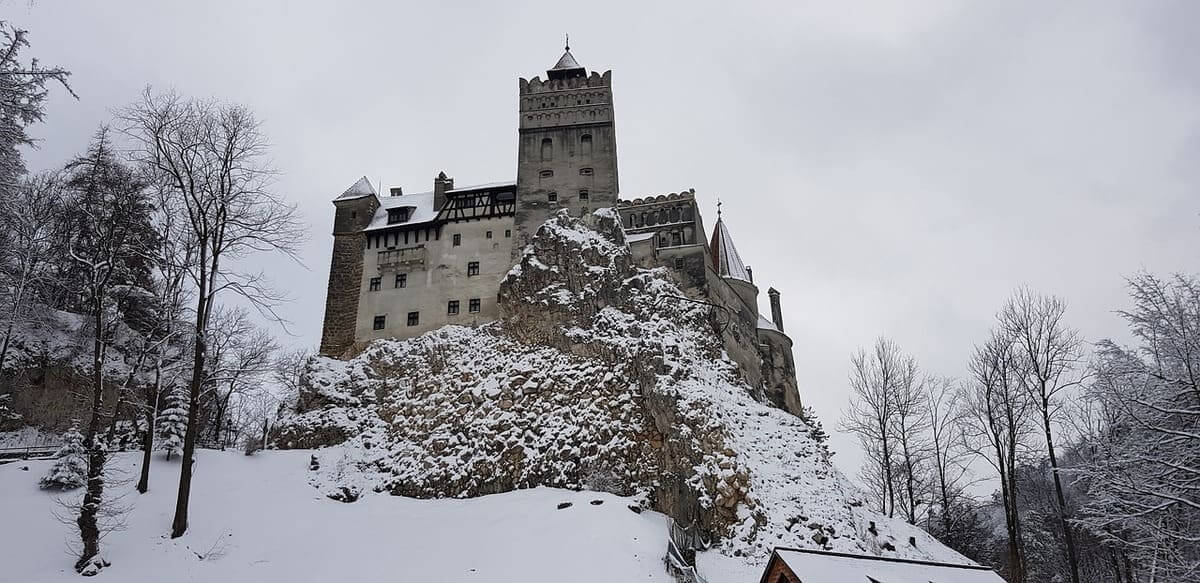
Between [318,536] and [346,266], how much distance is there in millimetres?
20880

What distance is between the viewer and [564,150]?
42.2 meters

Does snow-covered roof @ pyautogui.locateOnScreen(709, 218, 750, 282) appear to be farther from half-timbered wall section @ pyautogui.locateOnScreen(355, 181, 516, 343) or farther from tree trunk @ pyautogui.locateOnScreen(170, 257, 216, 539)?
tree trunk @ pyautogui.locateOnScreen(170, 257, 216, 539)

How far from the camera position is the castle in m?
38.3

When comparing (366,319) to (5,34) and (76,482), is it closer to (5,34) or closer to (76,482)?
(76,482)

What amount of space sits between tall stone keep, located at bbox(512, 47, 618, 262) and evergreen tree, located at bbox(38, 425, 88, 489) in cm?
2153

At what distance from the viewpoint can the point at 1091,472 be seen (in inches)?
643

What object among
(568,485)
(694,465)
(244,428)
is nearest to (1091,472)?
(694,465)

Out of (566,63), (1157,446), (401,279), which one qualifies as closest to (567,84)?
(566,63)

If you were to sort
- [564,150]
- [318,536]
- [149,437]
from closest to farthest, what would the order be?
[318,536] → [149,437] → [564,150]

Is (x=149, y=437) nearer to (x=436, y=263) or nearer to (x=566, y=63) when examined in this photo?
(x=436, y=263)

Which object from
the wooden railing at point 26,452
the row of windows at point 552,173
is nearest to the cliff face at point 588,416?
the row of windows at point 552,173

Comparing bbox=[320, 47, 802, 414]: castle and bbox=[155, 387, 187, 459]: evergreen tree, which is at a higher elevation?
bbox=[320, 47, 802, 414]: castle

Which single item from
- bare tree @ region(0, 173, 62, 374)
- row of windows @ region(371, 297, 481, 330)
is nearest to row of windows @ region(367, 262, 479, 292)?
row of windows @ region(371, 297, 481, 330)

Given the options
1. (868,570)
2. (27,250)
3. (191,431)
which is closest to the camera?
(868,570)
